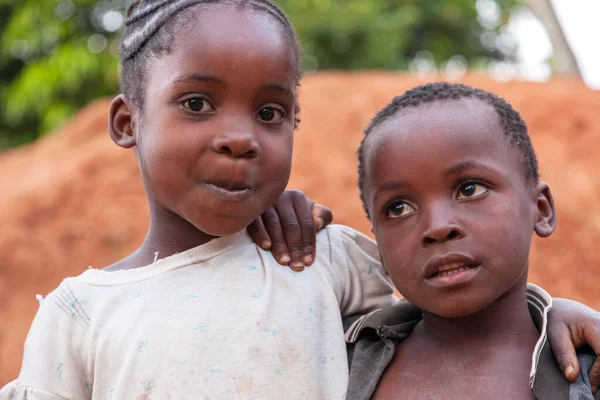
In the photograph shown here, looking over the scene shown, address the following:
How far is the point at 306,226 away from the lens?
2.35 m

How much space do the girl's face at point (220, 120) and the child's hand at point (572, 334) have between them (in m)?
0.86

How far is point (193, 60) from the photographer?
2.02 metres

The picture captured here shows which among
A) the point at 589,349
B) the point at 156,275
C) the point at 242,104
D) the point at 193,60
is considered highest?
the point at 193,60

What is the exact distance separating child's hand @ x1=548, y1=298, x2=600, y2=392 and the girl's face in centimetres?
86

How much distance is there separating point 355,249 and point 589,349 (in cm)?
77

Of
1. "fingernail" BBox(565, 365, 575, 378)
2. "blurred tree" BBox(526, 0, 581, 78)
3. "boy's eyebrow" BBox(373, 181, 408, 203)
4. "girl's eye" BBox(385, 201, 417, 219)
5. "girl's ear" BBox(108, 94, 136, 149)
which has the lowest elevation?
"blurred tree" BBox(526, 0, 581, 78)

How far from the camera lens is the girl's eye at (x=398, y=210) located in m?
2.09

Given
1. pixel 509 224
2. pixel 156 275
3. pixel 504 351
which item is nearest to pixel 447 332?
pixel 504 351

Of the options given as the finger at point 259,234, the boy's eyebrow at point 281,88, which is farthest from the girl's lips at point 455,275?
the boy's eyebrow at point 281,88

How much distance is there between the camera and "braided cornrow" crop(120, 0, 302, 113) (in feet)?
6.97

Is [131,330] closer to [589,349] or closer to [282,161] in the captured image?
[282,161]

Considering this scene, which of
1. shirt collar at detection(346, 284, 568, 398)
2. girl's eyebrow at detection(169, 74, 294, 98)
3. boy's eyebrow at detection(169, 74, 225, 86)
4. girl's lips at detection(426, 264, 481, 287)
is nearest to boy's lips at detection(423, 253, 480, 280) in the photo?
girl's lips at detection(426, 264, 481, 287)

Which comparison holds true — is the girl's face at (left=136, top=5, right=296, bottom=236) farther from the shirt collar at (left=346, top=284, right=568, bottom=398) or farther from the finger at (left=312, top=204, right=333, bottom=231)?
the shirt collar at (left=346, top=284, right=568, bottom=398)

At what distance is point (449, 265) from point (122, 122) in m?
1.09
